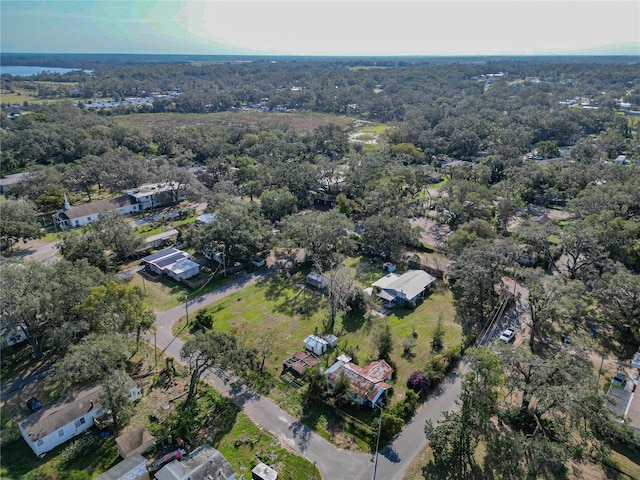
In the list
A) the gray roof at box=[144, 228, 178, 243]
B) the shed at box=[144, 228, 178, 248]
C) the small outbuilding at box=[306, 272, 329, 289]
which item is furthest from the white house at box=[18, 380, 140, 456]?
the gray roof at box=[144, 228, 178, 243]

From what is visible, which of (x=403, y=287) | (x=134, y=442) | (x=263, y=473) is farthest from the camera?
(x=403, y=287)

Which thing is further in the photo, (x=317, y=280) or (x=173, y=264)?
(x=173, y=264)

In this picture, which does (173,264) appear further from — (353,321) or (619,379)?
(619,379)

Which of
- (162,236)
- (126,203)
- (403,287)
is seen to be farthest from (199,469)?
(126,203)

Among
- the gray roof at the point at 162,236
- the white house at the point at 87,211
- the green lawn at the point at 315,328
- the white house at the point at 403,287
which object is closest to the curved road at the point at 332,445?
the green lawn at the point at 315,328

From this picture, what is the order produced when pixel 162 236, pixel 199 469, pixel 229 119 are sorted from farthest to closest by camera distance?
1. pixel 229 119
2. pixel 162 236
3. pixel 199 469

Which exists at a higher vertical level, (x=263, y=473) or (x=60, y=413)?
(x=60, y=413)
